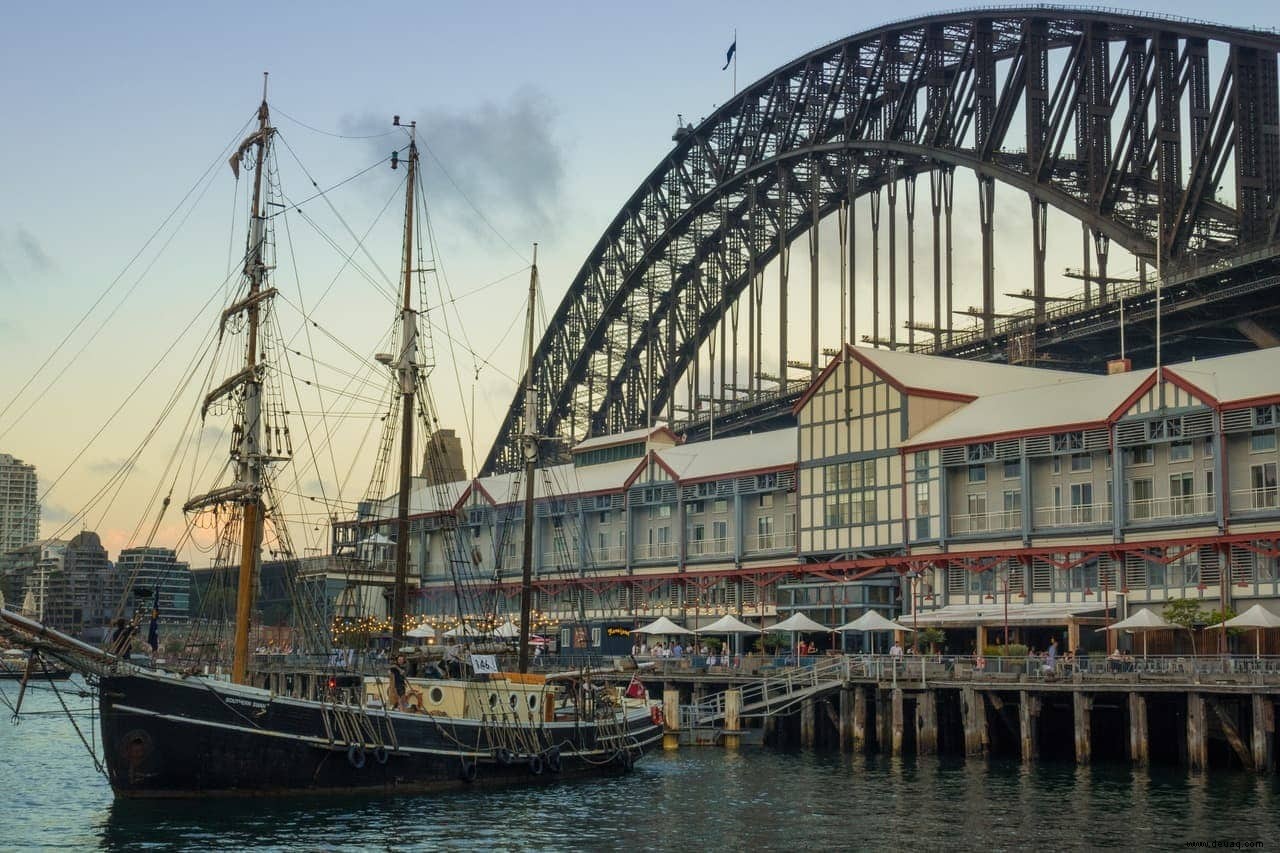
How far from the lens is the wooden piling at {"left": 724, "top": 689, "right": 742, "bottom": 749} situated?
7356 centimetres

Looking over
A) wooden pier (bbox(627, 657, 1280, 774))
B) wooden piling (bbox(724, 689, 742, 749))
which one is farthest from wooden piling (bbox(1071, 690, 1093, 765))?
wooden piling (bbox(724, 689, 742, 749))

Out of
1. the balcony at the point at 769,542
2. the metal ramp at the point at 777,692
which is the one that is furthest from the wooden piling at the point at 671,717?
the balcony at the point at 769,542

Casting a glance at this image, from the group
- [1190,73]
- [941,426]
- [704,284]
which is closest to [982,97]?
[1190,73]

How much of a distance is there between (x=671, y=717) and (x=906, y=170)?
5509 centimetres

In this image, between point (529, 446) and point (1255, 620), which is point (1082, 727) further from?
point (529, 446)

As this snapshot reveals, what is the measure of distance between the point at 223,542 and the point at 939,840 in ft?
101

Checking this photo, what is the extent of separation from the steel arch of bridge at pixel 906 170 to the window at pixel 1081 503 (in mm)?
17633

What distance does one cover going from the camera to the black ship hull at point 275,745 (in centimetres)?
4900

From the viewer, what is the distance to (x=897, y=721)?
6769 cm

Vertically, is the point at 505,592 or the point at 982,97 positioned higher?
the point at 982,97

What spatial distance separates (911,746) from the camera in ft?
233

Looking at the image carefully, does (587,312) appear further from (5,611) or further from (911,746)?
(5,611)

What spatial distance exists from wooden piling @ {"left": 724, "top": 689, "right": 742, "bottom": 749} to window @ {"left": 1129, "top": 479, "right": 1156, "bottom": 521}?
2077 cm

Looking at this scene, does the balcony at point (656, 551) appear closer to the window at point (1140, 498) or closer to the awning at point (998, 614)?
the awning at point (998, 614)
